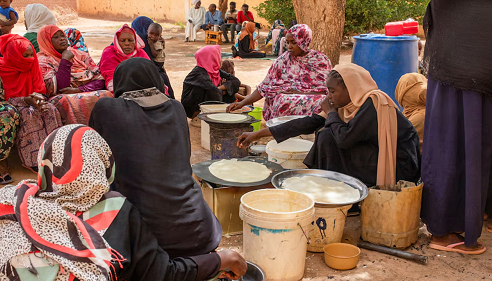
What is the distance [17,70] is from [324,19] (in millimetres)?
3706

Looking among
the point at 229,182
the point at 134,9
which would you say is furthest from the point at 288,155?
the point at 134,9

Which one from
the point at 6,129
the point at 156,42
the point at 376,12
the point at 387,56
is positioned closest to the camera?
the point at 6,129

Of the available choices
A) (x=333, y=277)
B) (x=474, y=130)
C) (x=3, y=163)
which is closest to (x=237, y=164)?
(x=333, y=277)

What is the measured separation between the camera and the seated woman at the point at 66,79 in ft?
13.8

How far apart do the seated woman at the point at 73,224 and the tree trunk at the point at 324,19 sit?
4.78 metres

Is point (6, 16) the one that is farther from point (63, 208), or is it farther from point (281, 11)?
point (281, 11)

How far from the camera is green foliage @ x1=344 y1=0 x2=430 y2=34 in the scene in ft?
39.3

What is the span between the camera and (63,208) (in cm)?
147

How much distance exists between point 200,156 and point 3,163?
5.77ft

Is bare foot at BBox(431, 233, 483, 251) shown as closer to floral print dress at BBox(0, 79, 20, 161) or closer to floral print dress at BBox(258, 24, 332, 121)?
floral print dress at BBox(258, 24, 332, 121)

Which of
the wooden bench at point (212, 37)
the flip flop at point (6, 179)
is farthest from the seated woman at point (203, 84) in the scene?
the wooden bench at point (212, 37)

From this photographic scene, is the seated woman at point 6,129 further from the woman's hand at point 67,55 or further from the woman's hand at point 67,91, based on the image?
the woman's hand at point 67,55

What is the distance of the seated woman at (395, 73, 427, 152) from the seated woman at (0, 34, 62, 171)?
9.91ft

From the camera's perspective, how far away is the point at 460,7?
246 cm
